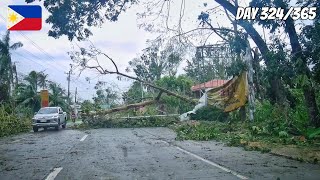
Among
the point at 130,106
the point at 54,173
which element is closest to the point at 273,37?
the point at 54,173

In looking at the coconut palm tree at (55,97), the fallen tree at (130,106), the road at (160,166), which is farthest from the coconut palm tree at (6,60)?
the road at (160,166)

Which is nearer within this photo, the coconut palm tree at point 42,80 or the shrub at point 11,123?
the shrub at point 11,123

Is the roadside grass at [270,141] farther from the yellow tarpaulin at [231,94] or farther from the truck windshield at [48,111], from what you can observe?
the truck windshield at [48,111]

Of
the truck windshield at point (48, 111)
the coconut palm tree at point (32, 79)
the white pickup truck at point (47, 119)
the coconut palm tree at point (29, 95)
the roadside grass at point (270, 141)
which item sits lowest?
the roadside grass at point (270, 141)

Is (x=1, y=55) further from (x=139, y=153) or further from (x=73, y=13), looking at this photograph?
(x=139, y=153)

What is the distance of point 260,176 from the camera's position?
740 centimetres

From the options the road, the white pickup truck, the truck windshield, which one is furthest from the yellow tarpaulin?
the truck windshield

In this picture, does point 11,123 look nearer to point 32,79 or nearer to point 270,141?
point 270,141

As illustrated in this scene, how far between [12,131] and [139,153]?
1713 cm

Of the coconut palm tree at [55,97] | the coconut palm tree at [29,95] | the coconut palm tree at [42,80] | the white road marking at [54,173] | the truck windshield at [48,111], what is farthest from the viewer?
the coconut palm tree at [42,80]

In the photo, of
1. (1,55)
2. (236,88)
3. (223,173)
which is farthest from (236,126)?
(1,55)

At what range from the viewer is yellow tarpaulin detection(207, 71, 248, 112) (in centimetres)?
2155

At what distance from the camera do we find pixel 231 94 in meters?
23.0

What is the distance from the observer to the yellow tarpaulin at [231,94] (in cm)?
2155
